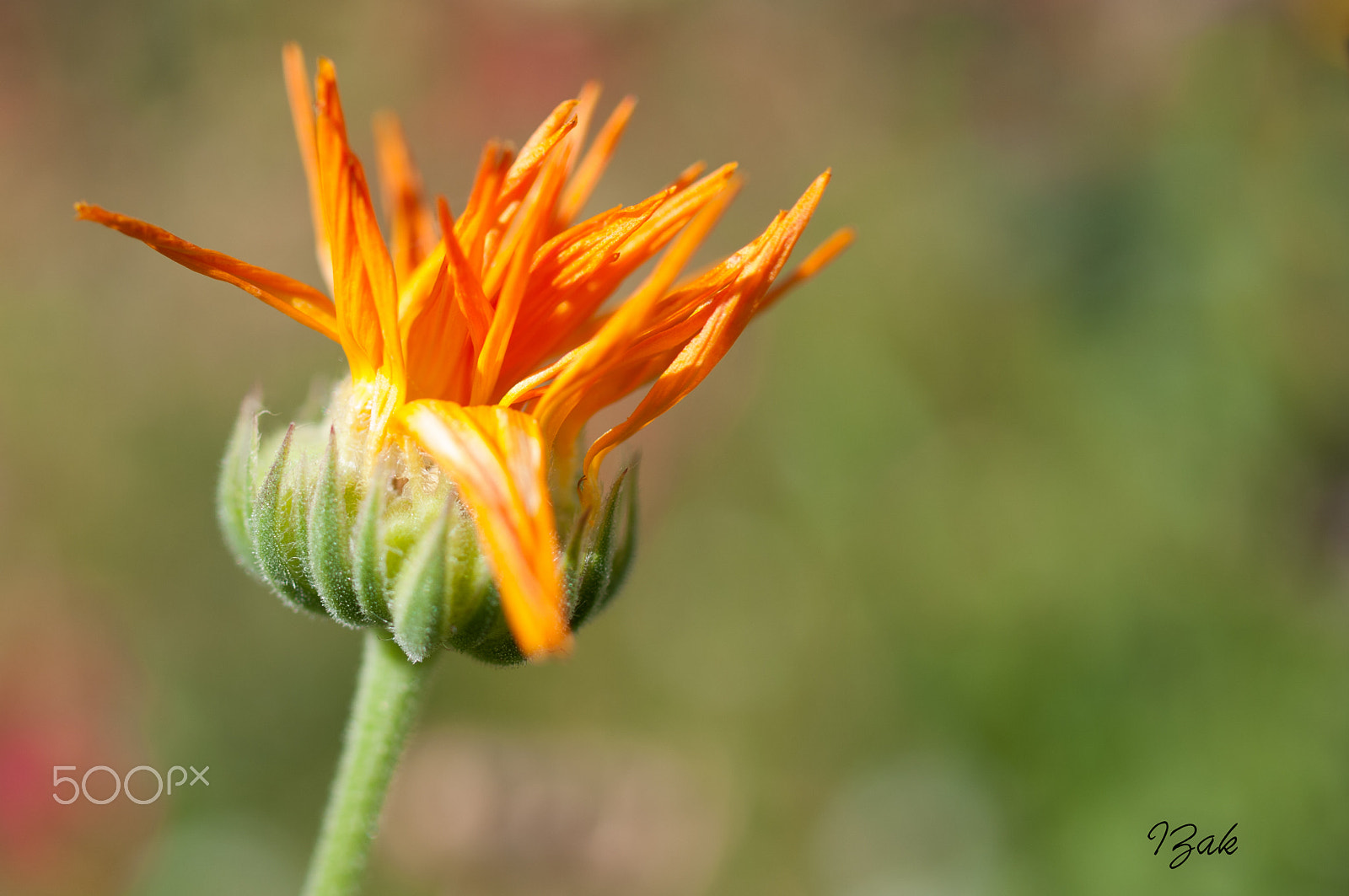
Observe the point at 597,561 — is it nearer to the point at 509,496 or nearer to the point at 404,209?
the point at 509,496

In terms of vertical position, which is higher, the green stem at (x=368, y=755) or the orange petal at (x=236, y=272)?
the orange petal at (x=236, y=272)

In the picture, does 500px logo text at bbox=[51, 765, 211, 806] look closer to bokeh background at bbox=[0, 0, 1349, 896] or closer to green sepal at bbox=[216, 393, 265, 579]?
bokeh background at bbox=[0, 0, 1349, 896]

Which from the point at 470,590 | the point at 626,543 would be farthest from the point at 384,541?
the point at 626,543

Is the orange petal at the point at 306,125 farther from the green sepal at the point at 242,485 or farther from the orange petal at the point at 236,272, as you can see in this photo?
the green sepal at the point at 242,485
